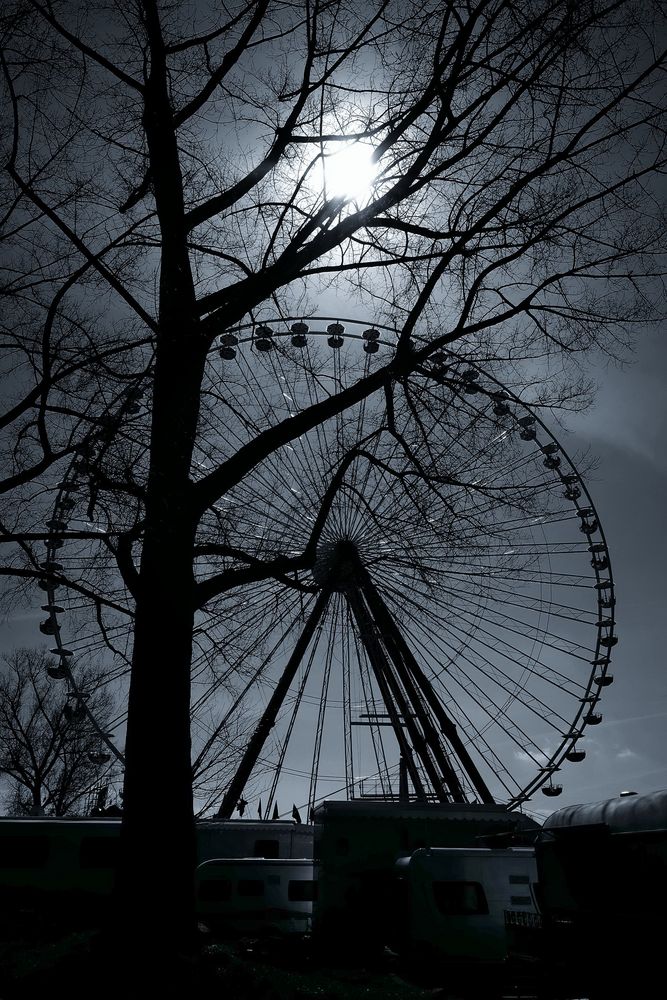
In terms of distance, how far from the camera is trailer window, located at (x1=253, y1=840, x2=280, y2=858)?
52.7ft

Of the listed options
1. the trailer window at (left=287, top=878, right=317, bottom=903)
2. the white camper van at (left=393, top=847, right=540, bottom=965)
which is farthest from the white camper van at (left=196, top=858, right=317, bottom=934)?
the white camper van at (left=393, top=847, right=540, bottom=965)

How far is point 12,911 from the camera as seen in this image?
12.6 metres

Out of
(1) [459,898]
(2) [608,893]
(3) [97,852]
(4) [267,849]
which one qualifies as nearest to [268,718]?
(4) [267,849]

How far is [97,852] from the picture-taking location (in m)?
14.6

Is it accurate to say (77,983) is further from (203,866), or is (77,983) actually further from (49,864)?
(49,864)

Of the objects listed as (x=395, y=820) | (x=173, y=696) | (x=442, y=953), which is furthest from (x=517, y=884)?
(x=173, y=696)

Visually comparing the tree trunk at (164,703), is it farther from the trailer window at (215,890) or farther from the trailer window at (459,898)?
the trailer window at (215,890)

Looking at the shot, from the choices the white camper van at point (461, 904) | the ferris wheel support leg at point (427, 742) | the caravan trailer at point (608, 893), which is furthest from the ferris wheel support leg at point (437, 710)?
the caravan trailer at point (608, 893)

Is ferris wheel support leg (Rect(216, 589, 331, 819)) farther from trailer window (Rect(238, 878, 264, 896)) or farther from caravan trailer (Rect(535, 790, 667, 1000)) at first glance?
caravan trailer (Rect(535, 790, 667, 1000))

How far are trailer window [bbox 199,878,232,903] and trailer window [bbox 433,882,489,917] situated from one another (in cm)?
520

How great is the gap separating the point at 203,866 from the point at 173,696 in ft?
30.0

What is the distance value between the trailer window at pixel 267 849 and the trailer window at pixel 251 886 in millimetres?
1534

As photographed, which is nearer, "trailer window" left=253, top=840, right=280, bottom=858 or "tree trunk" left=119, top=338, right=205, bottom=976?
"tree trunk" left=119, top=338, right=205, bottom=976

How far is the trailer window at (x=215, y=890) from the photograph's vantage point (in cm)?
1417
